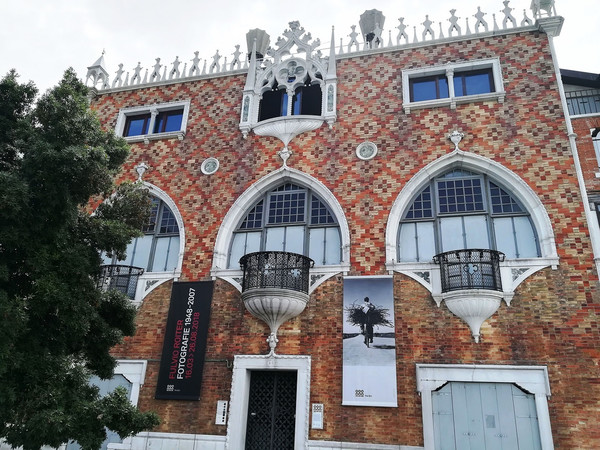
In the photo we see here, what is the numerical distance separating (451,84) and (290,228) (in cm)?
722

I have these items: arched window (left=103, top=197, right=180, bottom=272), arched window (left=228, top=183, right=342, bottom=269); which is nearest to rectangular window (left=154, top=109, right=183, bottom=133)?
arched window (left=103, top=197, right=180, bottom=272)

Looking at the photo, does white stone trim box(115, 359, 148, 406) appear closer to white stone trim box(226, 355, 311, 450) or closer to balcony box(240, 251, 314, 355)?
white stone trim box(226, 355, 311, 450)

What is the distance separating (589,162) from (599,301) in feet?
20.4

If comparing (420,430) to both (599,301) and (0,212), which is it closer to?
(599,301)

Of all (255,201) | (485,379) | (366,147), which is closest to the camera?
(485,379)

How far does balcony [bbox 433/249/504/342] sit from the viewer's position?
42.4ft

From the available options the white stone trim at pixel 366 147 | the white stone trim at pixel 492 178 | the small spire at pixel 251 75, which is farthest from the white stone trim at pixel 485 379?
the small spire at pixel 251 75

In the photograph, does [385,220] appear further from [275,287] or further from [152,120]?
[152,120]

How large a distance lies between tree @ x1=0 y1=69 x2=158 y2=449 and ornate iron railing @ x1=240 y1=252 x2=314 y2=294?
4560 mm

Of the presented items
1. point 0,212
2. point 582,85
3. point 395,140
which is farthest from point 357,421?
point 582,85

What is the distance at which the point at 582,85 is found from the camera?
18.8 metres

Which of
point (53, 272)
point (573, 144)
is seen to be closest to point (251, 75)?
point (573, 144)

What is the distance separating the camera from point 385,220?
48.9ft

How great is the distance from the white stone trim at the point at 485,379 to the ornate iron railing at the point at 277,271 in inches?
162
